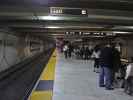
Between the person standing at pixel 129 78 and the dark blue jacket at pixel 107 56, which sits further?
the dark blue jacket at pixel 107 56

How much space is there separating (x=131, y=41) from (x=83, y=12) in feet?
59.0

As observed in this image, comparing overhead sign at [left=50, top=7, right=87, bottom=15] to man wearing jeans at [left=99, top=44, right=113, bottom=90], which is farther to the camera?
man wearing jeans at [left=99, top=44, right=113, bottom=90]

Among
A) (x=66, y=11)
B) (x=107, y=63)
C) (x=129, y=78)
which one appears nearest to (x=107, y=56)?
(x=107, y=63)

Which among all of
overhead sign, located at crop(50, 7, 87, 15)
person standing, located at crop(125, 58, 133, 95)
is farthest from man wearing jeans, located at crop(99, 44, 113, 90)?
overhead sign, located at crop(50, 7, 87, 15)

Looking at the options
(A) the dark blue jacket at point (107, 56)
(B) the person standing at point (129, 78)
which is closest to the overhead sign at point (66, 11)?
(A) the dark blue jacket at point (107, 56)

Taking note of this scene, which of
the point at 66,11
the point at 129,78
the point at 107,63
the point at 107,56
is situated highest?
the point at 66,11

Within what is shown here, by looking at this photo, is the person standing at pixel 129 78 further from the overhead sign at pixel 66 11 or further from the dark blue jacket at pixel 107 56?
the overhead sign at pixel 66 11

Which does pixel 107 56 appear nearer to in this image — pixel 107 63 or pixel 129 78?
pixel 107 63

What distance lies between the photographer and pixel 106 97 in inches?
341

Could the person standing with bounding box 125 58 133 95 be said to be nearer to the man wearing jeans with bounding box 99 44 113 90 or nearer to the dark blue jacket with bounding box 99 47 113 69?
the man wearing jeans with bounding box 99 44 113 90

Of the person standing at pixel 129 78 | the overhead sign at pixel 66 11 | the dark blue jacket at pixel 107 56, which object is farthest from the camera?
the dark blue jacket at pixel 107 56

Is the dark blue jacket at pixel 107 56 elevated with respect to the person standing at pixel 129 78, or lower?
elevated

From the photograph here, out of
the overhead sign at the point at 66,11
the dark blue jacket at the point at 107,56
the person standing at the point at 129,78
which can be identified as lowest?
the person standing at the point at 129,78

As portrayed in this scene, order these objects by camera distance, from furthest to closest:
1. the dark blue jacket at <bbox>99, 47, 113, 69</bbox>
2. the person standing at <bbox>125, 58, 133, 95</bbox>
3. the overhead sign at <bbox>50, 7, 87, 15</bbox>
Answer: the dark blue jacket at <bbox>99, 47, 113, 69</bbox>
the overhead sign at <bbox>50, 7, 87, 15</bbox>
the person standing at <bbox>125, 58, 133, 95</bbox>
